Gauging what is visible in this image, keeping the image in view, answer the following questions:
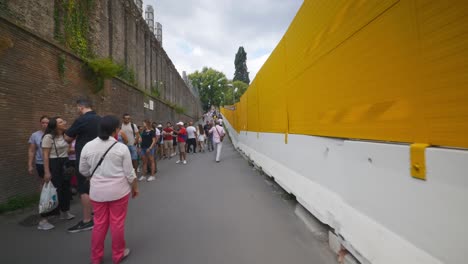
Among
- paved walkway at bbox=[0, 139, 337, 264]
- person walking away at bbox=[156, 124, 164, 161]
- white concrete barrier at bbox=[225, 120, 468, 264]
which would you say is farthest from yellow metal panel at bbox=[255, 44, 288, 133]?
person walking away at bbox=[156, 124, 164, 161]

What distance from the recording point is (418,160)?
6.25ft

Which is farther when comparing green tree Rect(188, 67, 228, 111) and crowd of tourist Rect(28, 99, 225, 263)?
green tree Rect(188, 67, 228, 111)

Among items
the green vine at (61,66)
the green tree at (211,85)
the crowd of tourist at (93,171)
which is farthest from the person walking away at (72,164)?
the green tree at (211,85)

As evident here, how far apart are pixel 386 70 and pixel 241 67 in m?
100

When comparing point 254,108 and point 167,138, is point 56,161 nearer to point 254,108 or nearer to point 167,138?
point 254,108

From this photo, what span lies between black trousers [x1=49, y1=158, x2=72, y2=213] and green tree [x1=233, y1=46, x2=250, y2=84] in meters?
95.2

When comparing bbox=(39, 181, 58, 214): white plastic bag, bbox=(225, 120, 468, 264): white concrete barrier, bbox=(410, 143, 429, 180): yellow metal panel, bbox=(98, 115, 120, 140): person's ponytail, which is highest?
bbox=(98, 115, 120, 140): person's ponytail

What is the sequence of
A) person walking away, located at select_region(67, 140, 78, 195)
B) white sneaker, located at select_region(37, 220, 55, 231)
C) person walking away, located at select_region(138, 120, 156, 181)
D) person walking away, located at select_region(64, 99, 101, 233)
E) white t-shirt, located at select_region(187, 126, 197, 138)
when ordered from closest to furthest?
person walking away, located at select_region(64, 99, 101, 233) < white sneaker, located at select_region(37, 220, 55, 231) < person walking away, located at select_region(67, 140, 78, 195) < person walking away, located at select_region(138, 120, 156, 181) < white t-shirt, located at select_region(187, 126, 197, 138)

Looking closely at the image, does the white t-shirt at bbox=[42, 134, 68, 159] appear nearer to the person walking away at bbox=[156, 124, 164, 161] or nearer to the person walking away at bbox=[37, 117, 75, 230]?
the person walking away at bbox=[37, 117, 75, 230]

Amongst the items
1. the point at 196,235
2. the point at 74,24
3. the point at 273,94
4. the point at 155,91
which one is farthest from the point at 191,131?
the point at 196,235

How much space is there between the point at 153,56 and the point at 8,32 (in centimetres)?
1539

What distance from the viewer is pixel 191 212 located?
16.1 ft

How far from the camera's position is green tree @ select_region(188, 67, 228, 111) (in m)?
74.8

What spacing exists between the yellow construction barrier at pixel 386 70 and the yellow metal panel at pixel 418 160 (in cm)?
7
